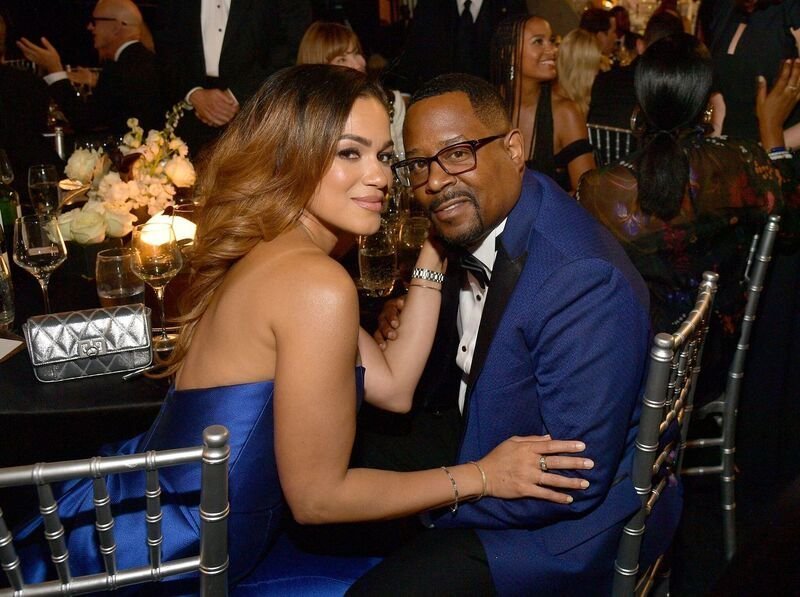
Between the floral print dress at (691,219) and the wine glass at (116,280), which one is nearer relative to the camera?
the wine glass at (116,280)

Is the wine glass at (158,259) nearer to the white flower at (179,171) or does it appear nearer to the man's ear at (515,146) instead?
the white flower at (179,171)

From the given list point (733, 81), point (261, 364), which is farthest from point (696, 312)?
point (733, 81)

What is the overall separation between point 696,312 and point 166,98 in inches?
177

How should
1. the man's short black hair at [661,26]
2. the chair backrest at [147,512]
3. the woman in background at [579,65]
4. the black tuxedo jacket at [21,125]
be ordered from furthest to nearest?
the woman in background at [579,65], the man's short black hair at [661,26], the black tuxedo jacket at [21,125], the chair backrest at [147,512]

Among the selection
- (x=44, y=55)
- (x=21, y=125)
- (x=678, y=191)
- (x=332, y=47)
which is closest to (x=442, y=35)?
(x=332, y=47)

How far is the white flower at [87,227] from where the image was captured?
2438mm

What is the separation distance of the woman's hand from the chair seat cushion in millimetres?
325

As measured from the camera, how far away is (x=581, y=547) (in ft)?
5.11

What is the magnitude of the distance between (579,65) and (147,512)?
13.5 feet

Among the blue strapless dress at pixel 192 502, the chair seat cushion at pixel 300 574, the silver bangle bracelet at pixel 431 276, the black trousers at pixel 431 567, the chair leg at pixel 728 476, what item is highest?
the silver bangle bracelet at pixel 431 276

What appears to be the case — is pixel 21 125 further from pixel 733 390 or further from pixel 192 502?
pixel 733 390

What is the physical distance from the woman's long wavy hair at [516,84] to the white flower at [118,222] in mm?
2247

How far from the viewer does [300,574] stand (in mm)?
1590

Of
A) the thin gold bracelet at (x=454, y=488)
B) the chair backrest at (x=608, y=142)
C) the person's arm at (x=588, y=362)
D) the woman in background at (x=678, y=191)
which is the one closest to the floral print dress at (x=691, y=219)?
the woman in background at (x=678, y=191)
